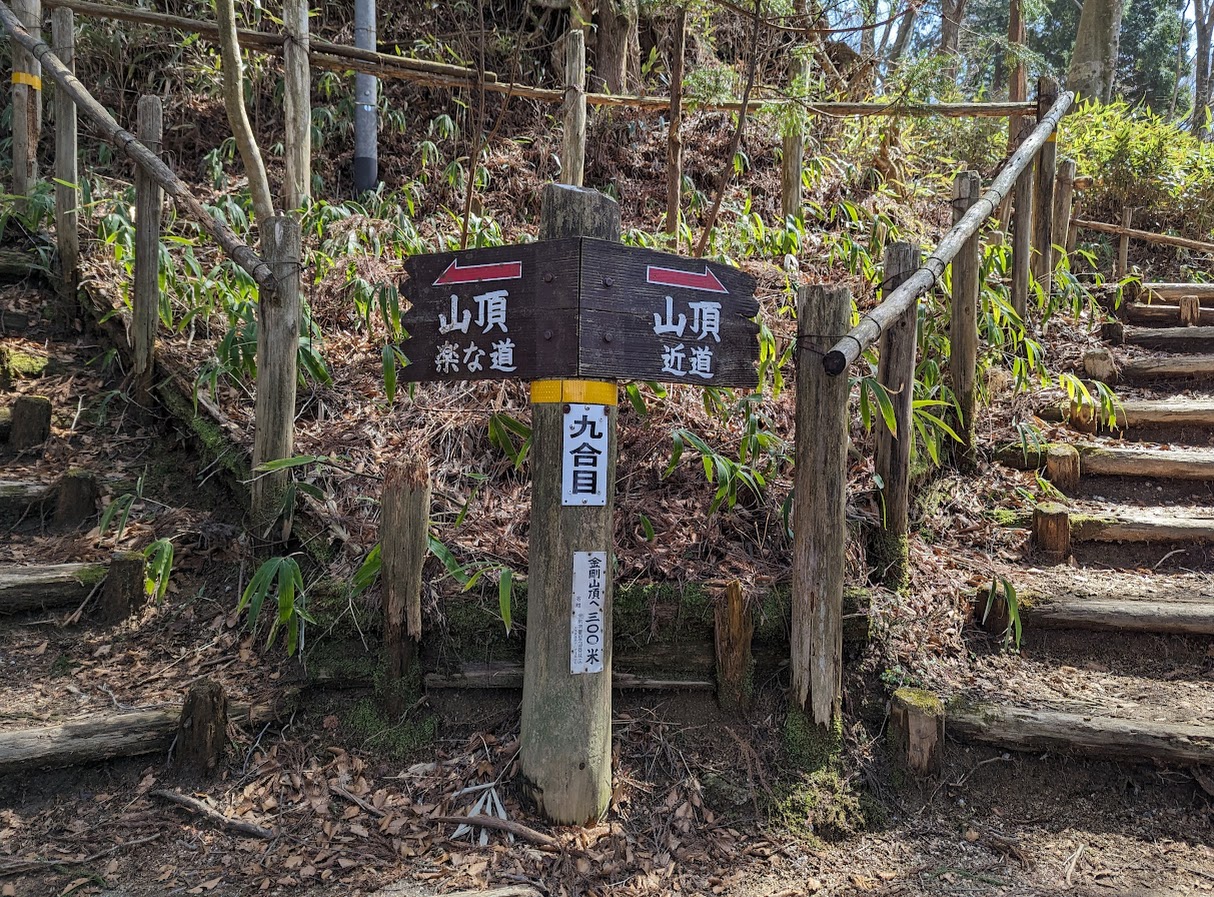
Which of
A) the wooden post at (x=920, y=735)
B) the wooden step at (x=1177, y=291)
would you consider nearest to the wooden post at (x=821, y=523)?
the wooden post at (x=920, y=735)

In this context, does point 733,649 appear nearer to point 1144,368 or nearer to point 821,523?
point 821,523

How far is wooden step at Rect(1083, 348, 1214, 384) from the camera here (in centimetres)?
499

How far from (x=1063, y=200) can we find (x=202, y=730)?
21.0ft

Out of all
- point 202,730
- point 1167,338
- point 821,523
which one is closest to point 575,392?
point 821,523

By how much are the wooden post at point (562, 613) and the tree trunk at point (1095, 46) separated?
11059 mm

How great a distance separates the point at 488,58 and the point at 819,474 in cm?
651

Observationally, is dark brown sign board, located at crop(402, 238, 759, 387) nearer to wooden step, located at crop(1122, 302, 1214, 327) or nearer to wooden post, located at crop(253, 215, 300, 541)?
wooden post, located at crop(253, 215, 300, 541)

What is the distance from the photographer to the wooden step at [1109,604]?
336cm

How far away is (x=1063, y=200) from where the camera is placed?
6.17 m

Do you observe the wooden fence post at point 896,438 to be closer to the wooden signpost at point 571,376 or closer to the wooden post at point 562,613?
the wooden signpost at point 571,376

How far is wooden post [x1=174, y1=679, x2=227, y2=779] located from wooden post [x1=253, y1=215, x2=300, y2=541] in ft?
2.68

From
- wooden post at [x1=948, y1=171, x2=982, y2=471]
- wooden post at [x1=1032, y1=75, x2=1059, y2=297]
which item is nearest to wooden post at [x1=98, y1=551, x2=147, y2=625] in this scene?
wooden post at [x1=948, y1=171, x2=982, y2=471]

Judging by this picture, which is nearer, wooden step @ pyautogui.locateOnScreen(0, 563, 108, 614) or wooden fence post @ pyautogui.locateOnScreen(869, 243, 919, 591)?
wooden step @ pyautogui.locateOnScreen(0, 563, 108, 614)

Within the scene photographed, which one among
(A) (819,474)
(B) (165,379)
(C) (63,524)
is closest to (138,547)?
(C) (63,524)
